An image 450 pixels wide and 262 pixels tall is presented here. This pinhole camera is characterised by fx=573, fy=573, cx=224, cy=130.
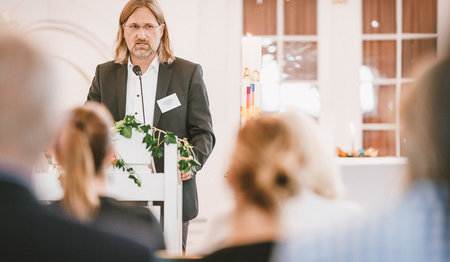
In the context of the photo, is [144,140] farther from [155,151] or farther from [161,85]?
[161,85]

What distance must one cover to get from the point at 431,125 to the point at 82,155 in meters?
0.74

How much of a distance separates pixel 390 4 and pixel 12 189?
4.76 metres

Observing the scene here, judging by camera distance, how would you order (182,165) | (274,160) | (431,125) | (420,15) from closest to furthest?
(431,125), (274,160), (182,165), (420,15)

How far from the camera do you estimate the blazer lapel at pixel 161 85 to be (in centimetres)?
296

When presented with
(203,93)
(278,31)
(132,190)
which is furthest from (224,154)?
(132,190)

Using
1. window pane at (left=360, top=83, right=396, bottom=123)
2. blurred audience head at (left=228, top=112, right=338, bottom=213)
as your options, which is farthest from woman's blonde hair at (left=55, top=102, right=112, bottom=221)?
window pane at (left=360, top=83, right=396, bottom=123)

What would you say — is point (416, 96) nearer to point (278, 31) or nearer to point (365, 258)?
point (365, 258)

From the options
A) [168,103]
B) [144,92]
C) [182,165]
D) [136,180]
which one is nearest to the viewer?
[136,180]

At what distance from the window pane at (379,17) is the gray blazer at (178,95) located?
250 cm

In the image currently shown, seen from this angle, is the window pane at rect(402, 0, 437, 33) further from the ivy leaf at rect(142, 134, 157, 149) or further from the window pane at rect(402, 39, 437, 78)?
the ivy leaf at rect(142, 134, 157, 149)

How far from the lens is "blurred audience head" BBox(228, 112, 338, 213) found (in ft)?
3.74

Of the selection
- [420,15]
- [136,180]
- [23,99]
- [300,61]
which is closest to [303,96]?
[300,61]

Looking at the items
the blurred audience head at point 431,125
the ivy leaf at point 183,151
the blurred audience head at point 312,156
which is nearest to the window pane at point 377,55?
the ivy leaf at point 183,151

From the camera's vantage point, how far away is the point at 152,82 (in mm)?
3111
